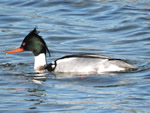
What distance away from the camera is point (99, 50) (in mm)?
13984

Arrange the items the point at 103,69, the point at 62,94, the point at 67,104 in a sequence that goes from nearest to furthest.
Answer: the point at 67,104, the point at 62,94, the point at 103,69

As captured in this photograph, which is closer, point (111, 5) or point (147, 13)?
point (147, 13)

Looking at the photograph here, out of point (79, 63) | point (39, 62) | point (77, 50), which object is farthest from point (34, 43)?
point (77, 50)

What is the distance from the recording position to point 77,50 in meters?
14.1

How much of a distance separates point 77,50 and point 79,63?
2.39 m

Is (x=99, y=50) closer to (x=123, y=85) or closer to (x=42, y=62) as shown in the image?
(x=42, y=62)

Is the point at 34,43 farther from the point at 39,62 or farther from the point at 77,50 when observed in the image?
the point at 77,50

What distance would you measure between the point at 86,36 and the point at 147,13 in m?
3.66

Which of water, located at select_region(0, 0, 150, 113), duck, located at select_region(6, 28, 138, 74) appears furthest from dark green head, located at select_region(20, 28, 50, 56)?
water, located at select_region(0, 0, 150, 113)

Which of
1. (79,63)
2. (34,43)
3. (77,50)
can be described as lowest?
(77,50)

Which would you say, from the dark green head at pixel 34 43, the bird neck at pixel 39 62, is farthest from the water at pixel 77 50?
the dark green head at pixel 34 43

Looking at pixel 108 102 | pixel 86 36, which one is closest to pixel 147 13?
pixel 86 36

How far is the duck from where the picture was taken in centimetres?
1144

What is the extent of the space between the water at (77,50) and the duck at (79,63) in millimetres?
292
